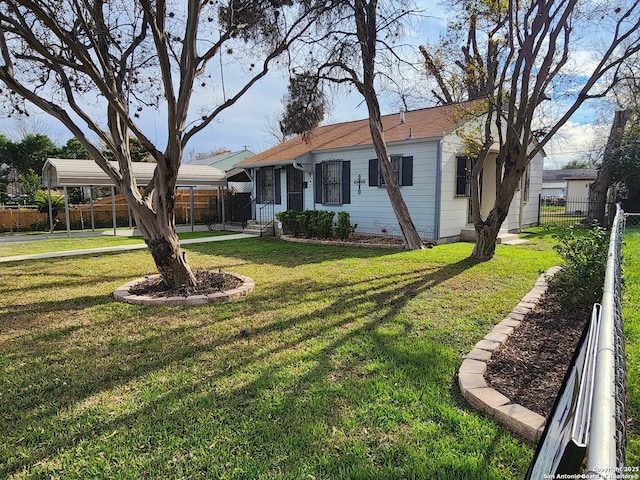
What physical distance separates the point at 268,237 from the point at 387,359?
10.2m

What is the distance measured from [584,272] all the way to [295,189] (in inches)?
430

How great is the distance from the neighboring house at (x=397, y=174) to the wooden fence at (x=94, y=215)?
4.07 m

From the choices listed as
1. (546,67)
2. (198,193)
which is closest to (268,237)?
(198,193)

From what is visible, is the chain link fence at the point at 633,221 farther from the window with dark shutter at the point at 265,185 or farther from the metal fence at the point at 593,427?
the metal fence at the point at 593,427

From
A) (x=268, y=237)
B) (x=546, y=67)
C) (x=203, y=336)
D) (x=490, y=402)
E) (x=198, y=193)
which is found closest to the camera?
(x=490, y=402)

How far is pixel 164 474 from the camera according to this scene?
2.14m

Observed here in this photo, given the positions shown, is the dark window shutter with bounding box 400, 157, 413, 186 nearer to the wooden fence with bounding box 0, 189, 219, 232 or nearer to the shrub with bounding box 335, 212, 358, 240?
the shrub with bounding box 335, 212, 358, 240

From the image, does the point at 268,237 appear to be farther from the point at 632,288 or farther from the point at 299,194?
the point at 632,288

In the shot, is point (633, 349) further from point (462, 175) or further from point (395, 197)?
point (462, 175)

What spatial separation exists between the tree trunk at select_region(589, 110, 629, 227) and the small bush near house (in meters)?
13.0

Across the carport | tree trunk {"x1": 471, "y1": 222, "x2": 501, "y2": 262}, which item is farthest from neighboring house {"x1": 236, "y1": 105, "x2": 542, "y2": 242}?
tree trunk {"x1": 471, "y1": 222, "x2": 501, "y2": 262}

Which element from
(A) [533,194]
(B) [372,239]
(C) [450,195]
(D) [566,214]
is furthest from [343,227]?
(D) [566,214]

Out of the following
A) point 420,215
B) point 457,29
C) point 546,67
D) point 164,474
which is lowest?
point 164,474

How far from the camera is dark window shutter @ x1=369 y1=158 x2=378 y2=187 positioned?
1158 centimetres
